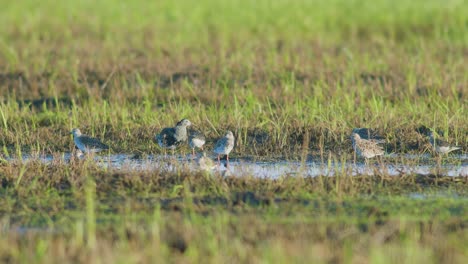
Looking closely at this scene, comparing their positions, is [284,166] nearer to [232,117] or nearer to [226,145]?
[226,145]

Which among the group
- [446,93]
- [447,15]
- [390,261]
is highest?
[447,15]

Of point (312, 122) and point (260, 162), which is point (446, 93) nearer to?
point (312, 122)

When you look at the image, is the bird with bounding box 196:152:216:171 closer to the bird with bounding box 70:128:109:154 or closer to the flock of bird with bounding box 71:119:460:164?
the flock of bird with bounding box 71:119:460:164

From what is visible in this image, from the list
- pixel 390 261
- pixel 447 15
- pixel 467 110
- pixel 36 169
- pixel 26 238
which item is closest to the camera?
pixel 390 261

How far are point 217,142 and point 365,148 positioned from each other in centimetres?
142

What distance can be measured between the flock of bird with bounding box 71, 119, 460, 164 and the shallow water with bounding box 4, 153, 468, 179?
0.13 meters

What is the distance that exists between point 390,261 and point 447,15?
15.3 metres

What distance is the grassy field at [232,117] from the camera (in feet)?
18.9

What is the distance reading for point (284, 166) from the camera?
347 inches

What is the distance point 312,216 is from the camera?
259 inches

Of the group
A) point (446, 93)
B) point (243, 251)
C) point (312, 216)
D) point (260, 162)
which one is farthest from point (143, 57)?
point (243, 251)

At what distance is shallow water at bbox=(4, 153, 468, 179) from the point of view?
7898mm

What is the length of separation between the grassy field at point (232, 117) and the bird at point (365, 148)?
8.8 inches

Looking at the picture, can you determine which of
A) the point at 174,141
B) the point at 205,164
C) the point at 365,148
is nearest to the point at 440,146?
the point at 365,148
